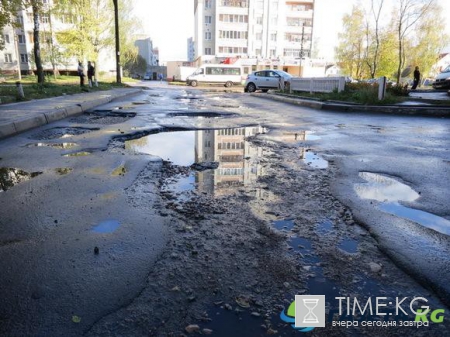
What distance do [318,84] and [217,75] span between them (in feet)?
73.7

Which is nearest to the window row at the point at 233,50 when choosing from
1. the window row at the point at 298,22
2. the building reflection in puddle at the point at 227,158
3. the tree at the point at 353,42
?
the window row at the point at 298,22

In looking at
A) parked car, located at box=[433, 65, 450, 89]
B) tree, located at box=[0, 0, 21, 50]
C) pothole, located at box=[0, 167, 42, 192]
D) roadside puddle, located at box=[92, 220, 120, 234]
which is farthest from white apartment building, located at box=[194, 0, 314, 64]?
roadside puddle, located at box=[92, 220, 120, 234]

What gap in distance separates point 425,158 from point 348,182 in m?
2.16

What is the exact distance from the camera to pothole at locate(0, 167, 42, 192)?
12.0 ft

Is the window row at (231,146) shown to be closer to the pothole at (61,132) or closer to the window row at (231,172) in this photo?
the window row at (231,172)

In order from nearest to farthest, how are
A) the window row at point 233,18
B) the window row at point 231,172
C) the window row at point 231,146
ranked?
the window row at point 231,172 < the window row at point 231,146 < the window row at point 233,18

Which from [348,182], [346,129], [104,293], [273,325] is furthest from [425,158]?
[104,293]

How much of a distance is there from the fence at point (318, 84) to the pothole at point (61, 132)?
13686mm

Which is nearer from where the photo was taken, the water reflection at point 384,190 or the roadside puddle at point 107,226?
the roadside puddle at point 107,226

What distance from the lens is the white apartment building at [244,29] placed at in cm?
6419

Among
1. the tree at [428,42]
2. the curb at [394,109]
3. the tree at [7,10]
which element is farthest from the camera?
the tree at [428,42]

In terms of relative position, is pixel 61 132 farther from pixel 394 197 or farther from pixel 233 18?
pixel 233 18

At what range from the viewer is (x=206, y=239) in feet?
7.96

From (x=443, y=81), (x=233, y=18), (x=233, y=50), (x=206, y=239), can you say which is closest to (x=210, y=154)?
(x=206, y=239)
